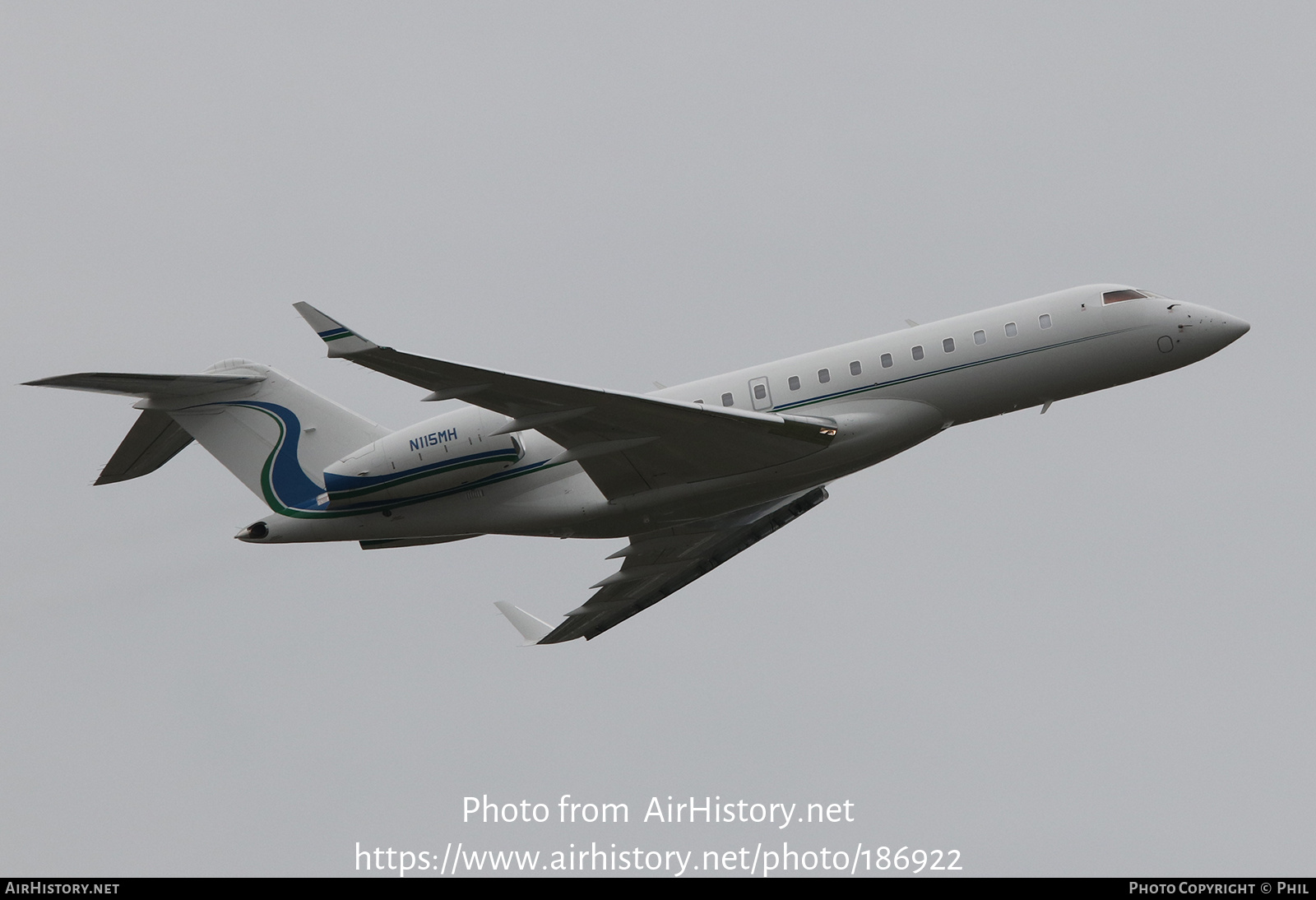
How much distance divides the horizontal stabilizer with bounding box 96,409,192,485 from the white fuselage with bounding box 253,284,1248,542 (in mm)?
3955

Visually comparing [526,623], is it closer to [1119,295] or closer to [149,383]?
[149,383]

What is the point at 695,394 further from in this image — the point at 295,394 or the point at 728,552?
the point at 295,394

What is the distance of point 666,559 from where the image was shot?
2783 centimetres

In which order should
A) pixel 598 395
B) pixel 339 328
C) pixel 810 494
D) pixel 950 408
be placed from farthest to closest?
pixel 810 494, pixel 950 408, pixel 598 395, pixel 339 328

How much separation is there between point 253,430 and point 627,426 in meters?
8.23

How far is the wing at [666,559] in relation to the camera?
1037 inches

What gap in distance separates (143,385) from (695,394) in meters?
10.2

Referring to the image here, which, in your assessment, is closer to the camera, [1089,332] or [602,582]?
[1089,332]

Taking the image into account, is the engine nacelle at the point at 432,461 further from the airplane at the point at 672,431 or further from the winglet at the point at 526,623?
the winglet at the point at 526,623

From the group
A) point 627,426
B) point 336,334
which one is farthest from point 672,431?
point 336,334

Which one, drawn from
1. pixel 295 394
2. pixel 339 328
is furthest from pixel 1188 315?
pixel 295 394

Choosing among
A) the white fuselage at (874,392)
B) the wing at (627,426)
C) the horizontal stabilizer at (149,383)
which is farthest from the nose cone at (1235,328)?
the horizontal stabilizer at (149,383)

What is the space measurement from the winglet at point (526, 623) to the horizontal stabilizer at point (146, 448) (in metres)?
8.29

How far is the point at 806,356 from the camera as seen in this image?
76.6 ft
